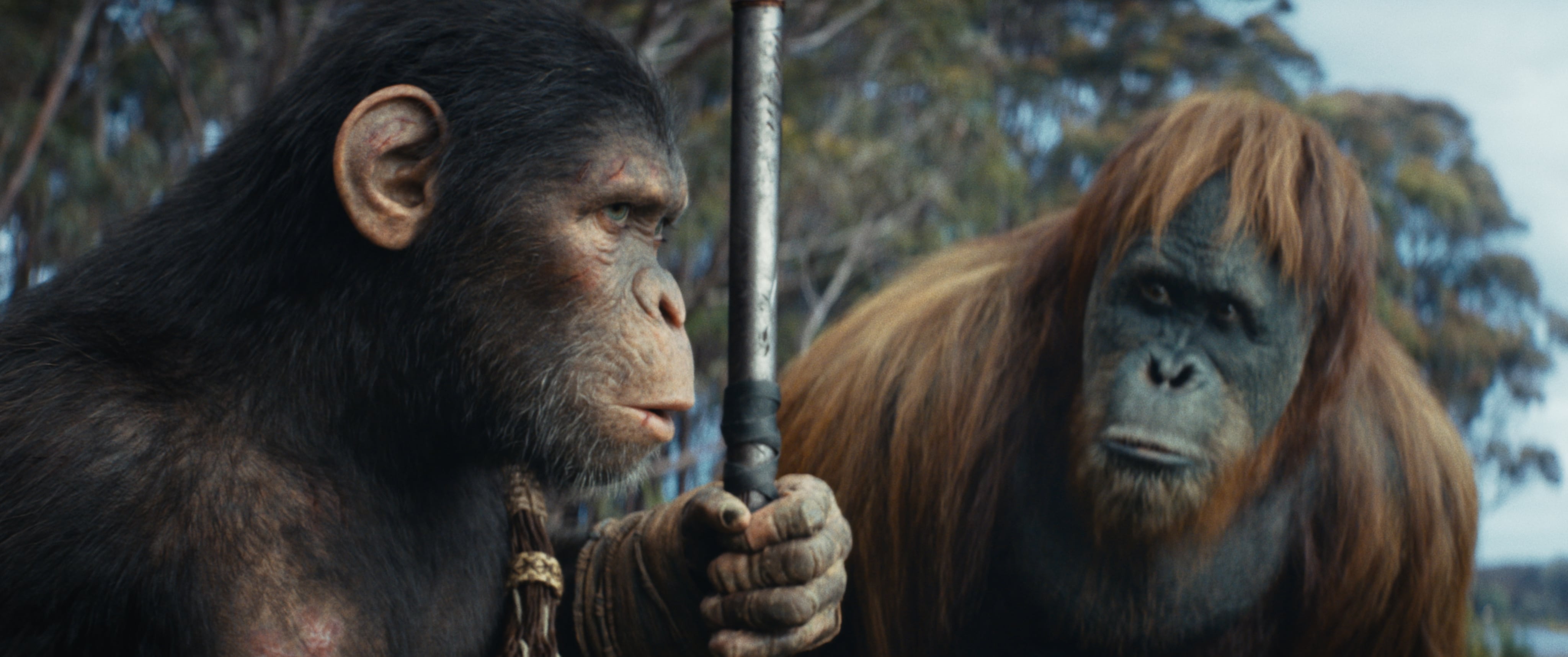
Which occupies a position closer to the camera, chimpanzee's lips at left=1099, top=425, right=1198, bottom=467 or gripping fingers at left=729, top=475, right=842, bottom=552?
gripping fingers at left=729, top=475, right=842, bottom=552

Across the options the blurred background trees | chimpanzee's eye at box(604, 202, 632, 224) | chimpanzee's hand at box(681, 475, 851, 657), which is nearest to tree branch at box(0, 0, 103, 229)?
the blurred background trees

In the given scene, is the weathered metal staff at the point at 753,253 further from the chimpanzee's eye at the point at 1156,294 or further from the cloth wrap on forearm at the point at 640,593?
the chimpanzee's eye at the point at 1156,294

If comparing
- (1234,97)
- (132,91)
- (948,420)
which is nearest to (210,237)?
(948,420)

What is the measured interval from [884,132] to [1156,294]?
13616 millimetres

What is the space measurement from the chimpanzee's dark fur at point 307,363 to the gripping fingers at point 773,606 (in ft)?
1.51

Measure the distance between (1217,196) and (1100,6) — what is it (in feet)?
64.8

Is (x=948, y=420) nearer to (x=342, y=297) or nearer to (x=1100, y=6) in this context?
(x=342, y=297)

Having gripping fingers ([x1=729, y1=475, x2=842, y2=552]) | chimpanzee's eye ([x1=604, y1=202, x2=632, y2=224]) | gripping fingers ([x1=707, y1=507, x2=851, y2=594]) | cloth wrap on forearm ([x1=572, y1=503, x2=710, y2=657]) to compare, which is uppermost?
chimpanzee's eye ([x1=604, y1=202, x2=632, y2=224])

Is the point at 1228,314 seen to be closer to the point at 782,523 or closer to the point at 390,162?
the point at 782,523

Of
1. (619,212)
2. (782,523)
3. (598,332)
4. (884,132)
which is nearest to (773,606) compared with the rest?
(782,523)

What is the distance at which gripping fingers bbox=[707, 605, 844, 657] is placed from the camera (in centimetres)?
232

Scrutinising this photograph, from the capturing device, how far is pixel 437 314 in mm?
2322

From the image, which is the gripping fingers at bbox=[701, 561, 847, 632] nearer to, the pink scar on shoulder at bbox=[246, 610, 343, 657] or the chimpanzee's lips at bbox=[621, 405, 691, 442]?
the chimpanzee's lips at bbox=[621, 405, 691, 442]

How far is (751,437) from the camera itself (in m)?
2.34
